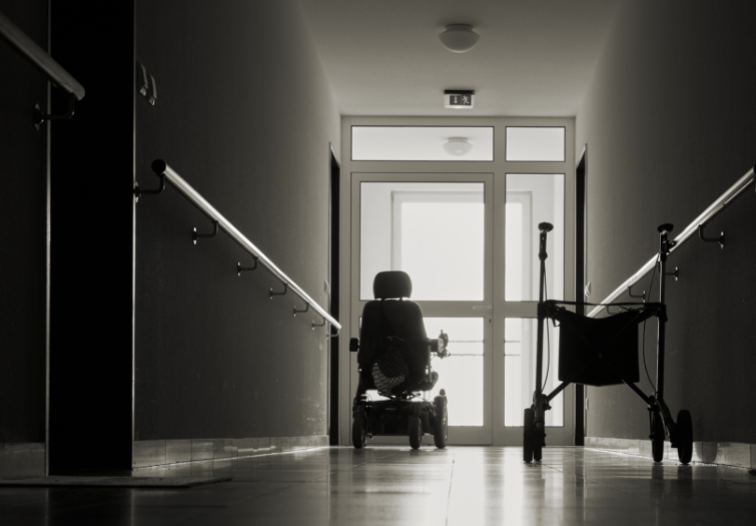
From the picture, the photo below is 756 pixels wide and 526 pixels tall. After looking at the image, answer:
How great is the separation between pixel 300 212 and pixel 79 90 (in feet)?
11.8

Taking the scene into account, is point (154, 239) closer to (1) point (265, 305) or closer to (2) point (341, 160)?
(1) point (265, 305)

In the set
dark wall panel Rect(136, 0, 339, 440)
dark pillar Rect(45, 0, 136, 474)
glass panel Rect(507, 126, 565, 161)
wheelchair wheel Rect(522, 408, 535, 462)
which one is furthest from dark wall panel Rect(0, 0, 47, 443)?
glass panel Rect(507, 126, 565, 161)

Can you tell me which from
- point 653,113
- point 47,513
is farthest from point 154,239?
point 653,113

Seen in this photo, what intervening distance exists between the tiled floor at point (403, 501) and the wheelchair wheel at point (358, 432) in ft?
11.2

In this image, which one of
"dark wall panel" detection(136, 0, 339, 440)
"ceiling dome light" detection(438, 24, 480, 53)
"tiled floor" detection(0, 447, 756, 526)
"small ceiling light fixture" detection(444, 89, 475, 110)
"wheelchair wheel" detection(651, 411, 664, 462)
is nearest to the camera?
"tiled floor" detection(0, 447, 756, 526)

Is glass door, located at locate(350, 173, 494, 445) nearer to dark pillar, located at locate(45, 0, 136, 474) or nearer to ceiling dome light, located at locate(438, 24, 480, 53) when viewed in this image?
ceiling dome light, located at locate(438, 24, 480, 53)

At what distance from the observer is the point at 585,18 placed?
577cm

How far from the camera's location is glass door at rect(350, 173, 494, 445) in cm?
789

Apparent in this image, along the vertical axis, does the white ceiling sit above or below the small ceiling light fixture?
above

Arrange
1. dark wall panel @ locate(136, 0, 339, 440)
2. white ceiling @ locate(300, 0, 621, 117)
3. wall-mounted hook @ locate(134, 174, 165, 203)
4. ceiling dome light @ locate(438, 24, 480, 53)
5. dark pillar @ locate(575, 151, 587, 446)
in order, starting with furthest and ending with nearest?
dark pillar @ locate(575, 151, 587, 446), ceiling dome light @ locate(438, 24, 480, 53), white ceiling @ locate(300, 0, 621, 117), dark wall panel @ locate(136, 0, 339, 440), wall-mounted hook @ locate(134, 174, 165, 203)

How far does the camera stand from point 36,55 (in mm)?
1850

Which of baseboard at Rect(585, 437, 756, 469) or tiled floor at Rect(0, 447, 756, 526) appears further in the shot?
baseboard at Rect(585, 437, 756, 469)

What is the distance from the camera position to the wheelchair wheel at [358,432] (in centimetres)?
581

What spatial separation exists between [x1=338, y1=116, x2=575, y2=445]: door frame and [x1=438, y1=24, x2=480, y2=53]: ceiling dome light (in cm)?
200
